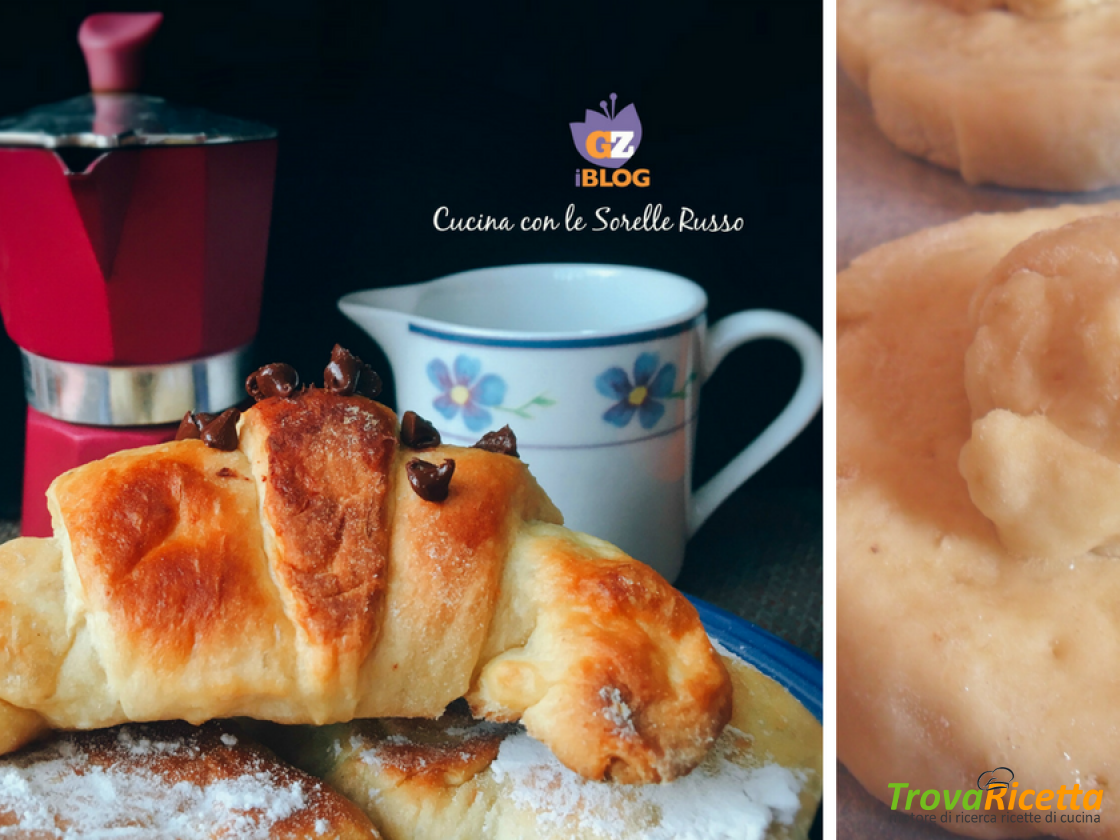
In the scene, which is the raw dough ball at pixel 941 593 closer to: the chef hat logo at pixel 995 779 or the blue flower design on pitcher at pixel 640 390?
the chef hat logo at pixel 995 779

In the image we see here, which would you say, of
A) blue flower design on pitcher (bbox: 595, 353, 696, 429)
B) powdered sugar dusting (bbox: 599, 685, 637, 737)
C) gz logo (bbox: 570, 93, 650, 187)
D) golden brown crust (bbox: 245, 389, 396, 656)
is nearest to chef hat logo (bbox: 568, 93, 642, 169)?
gz logo (bbox: 570, 93, 650, 187)

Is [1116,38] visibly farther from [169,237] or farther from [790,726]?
[169,237]

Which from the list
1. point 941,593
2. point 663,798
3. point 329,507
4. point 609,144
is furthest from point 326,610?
point 609,144

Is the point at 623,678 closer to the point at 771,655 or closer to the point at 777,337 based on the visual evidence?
the point at 771,655

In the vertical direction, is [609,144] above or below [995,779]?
above

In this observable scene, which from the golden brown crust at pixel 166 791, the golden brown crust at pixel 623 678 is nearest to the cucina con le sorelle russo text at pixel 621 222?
the golden brown crust at pixel 623 678

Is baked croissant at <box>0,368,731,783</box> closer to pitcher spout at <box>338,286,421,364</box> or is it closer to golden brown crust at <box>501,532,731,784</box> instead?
golden brown crust at <box>501,532,731,784</box>
